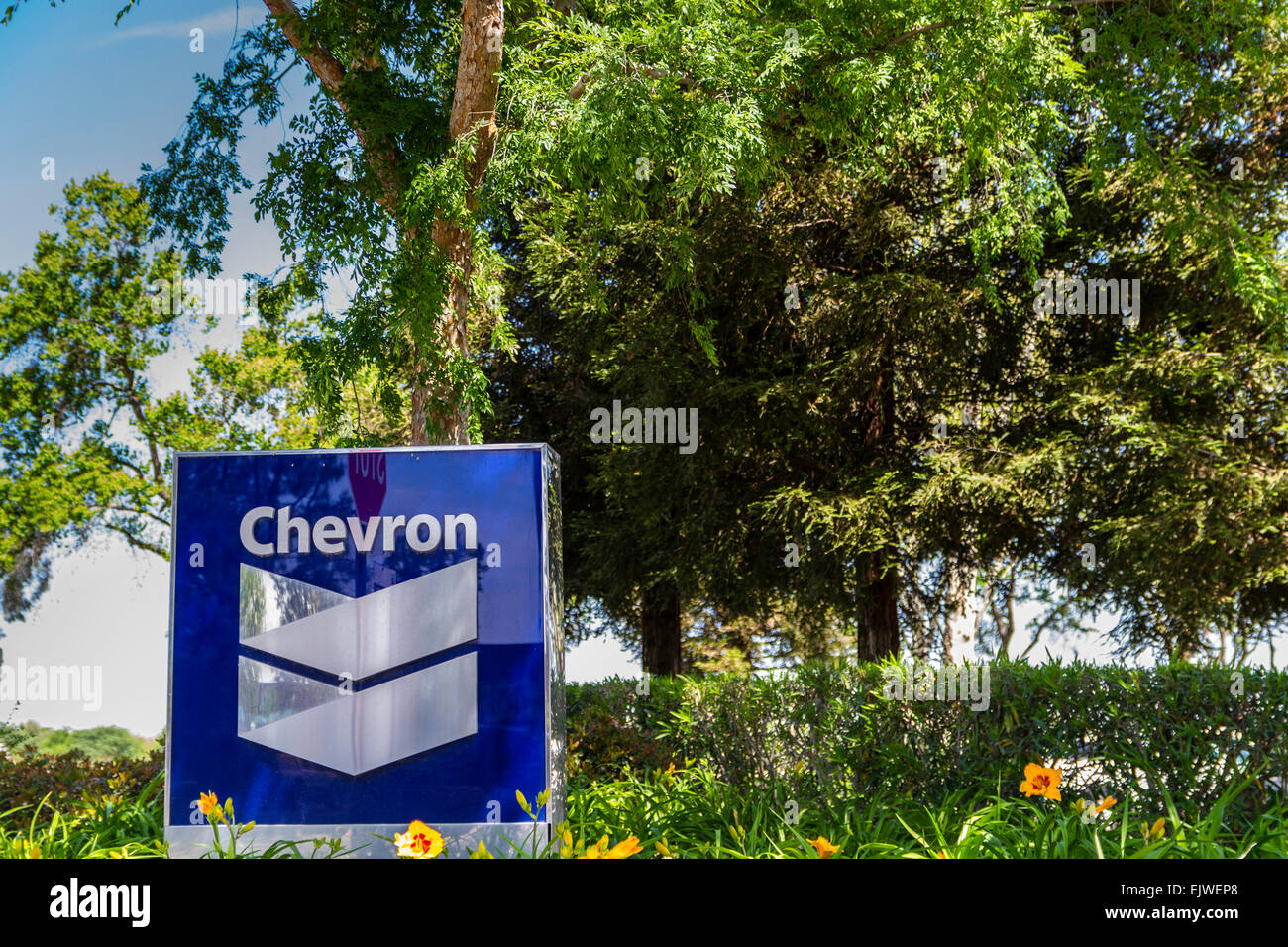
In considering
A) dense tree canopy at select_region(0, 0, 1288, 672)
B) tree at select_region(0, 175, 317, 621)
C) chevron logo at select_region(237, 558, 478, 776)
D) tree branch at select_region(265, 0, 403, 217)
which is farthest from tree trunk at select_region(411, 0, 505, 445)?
tree at select_region(0, 175, 317, 621)

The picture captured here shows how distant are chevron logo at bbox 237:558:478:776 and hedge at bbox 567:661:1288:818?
2.14 metres

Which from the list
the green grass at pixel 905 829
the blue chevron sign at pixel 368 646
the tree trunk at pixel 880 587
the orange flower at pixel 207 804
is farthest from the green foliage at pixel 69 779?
the tree trunk at pixel 880 587

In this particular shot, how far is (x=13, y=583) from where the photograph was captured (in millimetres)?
23234

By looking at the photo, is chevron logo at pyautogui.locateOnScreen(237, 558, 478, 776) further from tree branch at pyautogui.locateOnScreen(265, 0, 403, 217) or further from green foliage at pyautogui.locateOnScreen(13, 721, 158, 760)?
green foliage at pyautogui.locateOnScreen(13, 721, 158, 760)

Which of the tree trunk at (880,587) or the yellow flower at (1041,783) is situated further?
the tree trunk at (880,587)

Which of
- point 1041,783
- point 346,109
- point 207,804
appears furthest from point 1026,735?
point 346,109

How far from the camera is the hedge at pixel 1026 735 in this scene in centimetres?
608

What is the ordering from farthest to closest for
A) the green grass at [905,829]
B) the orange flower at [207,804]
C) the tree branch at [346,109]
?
the tree branch at [346,109], the orange flower at [207,804], the green grass at [905,829]

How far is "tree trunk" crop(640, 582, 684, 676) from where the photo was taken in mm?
15867

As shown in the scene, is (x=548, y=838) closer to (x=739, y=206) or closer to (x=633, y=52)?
(x=633, y=52)

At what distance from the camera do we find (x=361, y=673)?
15.4 ft

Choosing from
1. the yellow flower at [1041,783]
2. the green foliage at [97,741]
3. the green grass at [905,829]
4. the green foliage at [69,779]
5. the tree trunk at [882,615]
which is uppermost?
the tree trunk at [882,615]

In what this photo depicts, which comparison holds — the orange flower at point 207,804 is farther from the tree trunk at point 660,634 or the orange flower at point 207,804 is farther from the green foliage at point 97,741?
the green foliage at point 97,741
